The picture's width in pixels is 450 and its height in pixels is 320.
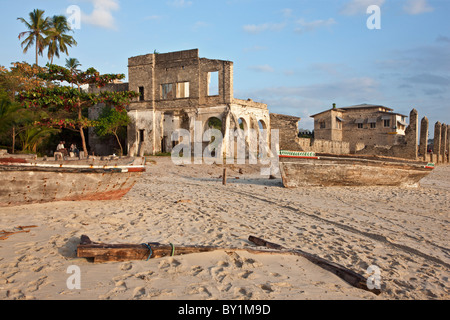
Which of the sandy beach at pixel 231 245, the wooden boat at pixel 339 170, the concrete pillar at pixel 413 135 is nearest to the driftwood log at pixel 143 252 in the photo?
the sandy beach at pixel 231 245

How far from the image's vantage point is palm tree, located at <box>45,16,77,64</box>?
33.8m

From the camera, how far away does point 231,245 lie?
4949mm

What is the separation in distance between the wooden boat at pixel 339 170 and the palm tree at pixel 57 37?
1256 inches

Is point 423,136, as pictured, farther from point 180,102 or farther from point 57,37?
point 57,37

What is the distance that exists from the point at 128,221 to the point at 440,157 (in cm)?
3856

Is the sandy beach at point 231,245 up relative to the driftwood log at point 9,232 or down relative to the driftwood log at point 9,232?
down

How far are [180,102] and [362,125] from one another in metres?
27.9

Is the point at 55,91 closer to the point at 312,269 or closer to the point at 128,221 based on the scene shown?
the point at 128,221

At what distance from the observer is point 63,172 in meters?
7.43

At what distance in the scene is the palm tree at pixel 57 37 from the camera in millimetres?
33750

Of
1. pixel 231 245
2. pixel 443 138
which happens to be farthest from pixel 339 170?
pixel 443 138

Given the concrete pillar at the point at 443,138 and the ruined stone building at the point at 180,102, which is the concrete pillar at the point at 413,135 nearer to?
the concrete pillar at the point at 443,138

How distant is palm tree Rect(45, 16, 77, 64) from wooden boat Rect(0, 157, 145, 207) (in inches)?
1257

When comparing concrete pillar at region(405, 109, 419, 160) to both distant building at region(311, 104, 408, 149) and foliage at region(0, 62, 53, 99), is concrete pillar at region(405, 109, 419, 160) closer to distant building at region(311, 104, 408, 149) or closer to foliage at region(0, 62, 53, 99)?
distant building at region(311, 104, 408, 149)
